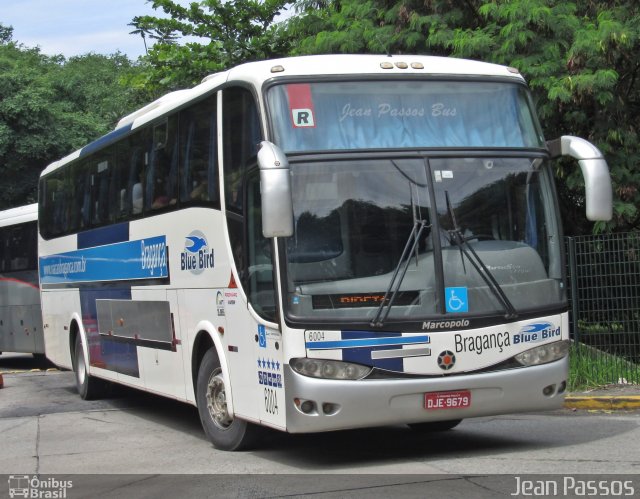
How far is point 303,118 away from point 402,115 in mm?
874

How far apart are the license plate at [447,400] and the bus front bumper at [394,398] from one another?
0.02 m

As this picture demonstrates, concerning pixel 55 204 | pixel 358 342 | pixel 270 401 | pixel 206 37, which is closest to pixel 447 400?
pixel 358 342

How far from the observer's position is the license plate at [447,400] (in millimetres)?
8438

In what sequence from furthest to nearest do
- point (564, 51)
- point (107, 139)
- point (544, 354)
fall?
1. point (564, 51)
2. point (107, 139)
3. point (544, 354)

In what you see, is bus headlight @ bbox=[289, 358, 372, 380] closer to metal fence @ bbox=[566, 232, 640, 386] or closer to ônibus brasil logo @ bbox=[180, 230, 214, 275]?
ônibus brasil logo @ bbox=[180, 230, 214, 275]

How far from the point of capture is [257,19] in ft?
85.8

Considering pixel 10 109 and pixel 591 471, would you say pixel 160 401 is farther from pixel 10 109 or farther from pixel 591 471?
pixel 10 109

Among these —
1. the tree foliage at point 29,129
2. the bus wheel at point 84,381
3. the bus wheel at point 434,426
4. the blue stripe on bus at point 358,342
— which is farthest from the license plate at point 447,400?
the tree foliage at point 29,129

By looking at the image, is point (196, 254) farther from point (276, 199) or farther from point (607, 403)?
point (607, 403)

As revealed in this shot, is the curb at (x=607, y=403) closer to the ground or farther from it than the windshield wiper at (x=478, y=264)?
closer to the ground

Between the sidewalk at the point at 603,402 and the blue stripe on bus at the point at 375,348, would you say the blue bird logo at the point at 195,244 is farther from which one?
the sidewalk at the point at 603,402

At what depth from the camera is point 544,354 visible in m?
8.90

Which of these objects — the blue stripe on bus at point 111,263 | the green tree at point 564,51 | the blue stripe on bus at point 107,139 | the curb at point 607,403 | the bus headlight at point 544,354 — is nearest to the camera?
the bus headlight at point 544,354

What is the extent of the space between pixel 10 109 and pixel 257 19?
1143cm
